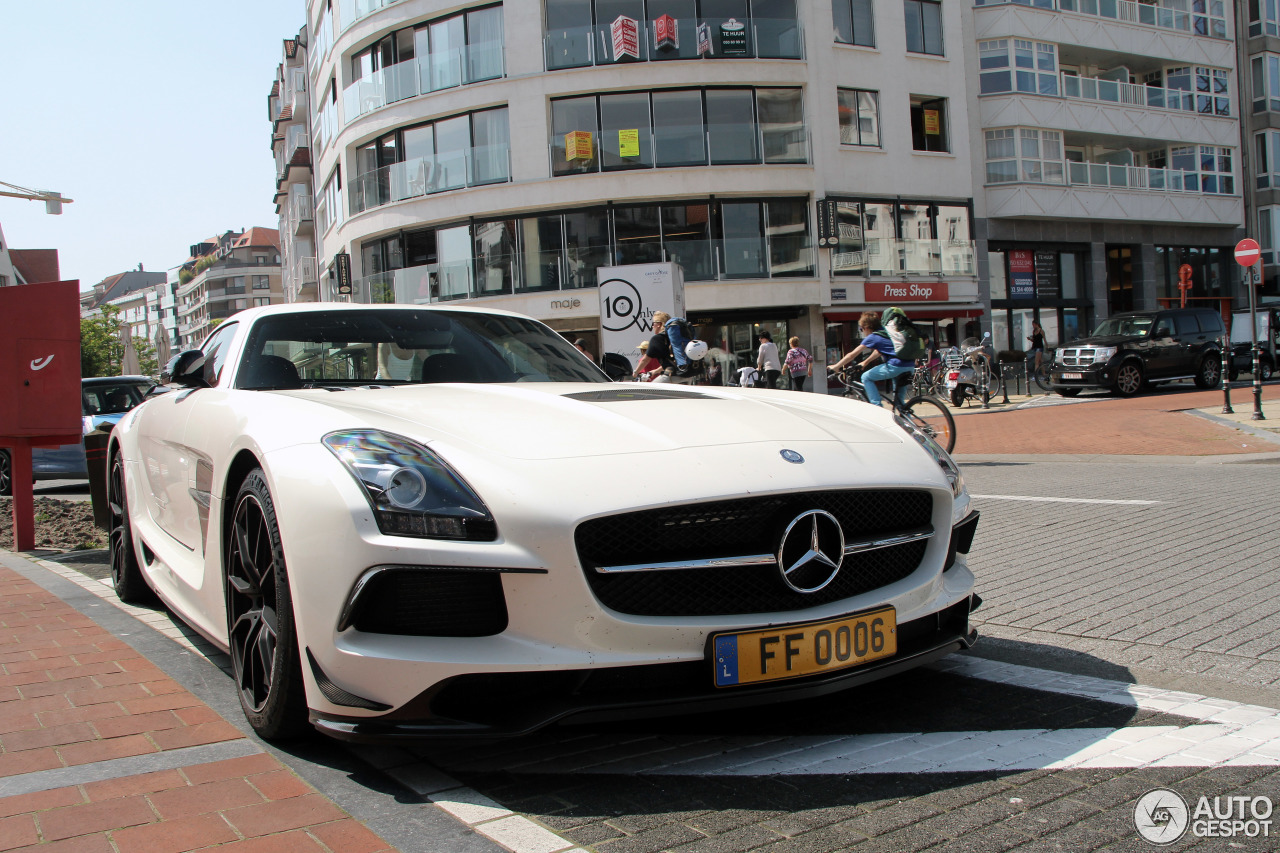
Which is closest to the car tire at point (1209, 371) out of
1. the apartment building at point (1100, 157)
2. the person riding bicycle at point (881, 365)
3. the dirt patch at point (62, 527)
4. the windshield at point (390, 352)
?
the apartment building at point (1100, 157)

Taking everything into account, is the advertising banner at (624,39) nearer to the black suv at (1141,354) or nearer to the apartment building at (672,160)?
the apartment building at (672,160)

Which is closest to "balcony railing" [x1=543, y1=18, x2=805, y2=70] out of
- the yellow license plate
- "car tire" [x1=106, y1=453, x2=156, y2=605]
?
"car tire" [x1=106, y1=453, x2=156, y2=605]

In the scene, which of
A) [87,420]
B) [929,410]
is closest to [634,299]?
[929,410]

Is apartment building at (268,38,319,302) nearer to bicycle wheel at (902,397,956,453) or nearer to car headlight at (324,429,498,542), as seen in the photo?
bicycle wheel at (902,397,956,453)

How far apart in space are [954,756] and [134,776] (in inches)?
85.0

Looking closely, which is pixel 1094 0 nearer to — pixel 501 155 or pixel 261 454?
pixel 501 155

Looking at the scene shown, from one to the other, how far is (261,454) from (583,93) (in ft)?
88.9

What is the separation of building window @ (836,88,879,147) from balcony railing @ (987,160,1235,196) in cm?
471

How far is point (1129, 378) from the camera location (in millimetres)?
22391

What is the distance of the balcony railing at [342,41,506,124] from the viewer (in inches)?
1142

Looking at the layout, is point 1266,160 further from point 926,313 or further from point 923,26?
point 926,313

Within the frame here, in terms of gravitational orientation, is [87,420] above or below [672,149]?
below

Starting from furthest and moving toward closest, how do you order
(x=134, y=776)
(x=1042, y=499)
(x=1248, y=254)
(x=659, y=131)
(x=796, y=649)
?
(x=659, y=131) < (x=1248, y=254) < (x=1042, y=499) < (x=134, y=776) < (x=796, y=649)

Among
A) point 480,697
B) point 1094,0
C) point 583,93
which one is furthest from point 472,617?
point 1094,0
